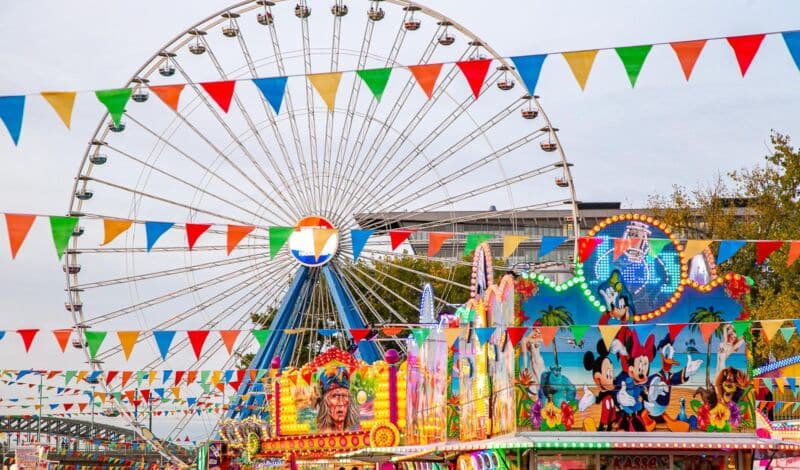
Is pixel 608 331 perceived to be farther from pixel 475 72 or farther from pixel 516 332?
pixel 475 72

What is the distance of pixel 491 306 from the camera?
882 inches

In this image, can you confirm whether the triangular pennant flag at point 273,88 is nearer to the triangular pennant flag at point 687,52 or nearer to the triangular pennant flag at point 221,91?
the triangular pennant flag at point 221,91

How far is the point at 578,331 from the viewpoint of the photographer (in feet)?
66.4

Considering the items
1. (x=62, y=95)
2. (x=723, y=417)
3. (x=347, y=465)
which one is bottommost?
(x=347, y=465)

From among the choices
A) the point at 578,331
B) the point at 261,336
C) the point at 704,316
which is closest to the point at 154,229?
the point at 578,331

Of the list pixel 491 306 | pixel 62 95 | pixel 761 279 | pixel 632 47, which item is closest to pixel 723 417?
pixel 491 306

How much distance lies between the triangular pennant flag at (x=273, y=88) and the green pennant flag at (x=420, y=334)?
836 cm

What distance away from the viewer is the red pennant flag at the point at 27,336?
23969 mm

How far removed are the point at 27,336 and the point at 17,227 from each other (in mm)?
6611

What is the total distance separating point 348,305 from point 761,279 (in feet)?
51.8

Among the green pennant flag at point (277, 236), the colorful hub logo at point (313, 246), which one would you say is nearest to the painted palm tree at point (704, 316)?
the green pennant flag at point (277, 236)

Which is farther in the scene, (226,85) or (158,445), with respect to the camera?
(158,445)

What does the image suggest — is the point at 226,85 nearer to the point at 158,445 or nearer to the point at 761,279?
the point at 158,445

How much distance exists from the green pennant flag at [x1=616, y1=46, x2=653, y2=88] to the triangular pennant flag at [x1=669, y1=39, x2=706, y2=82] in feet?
1.05
